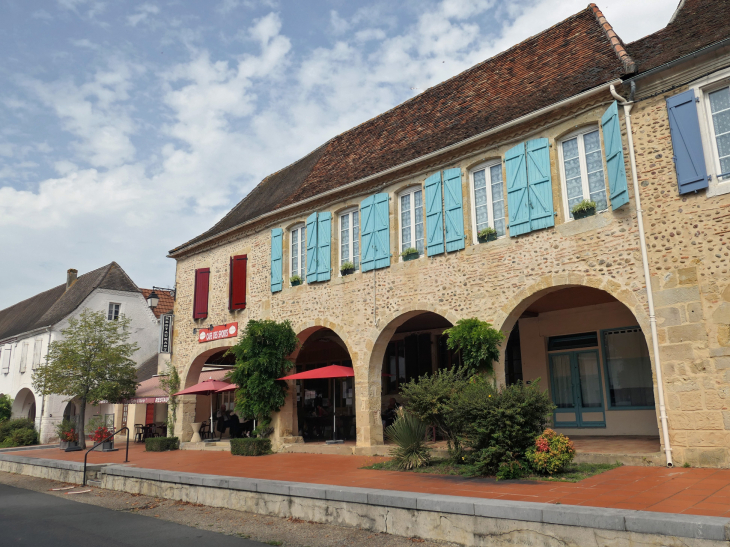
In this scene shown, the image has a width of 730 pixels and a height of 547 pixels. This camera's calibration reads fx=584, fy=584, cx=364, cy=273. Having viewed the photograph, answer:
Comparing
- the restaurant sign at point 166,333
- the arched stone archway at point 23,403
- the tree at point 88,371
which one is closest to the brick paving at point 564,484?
the restaurant sign at point 166,333

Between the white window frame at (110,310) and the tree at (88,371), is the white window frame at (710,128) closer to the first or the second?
the tree at (88,371)

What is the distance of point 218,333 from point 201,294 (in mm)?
1516

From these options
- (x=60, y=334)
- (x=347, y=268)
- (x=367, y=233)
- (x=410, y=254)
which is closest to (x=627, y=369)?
(x=410, y=254)

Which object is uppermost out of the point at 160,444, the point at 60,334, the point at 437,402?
the point at 60,334

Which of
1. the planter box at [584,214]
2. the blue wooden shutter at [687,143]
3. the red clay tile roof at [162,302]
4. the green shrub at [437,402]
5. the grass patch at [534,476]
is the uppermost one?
the red clay tile roof at [162,302]

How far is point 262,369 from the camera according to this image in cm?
1365

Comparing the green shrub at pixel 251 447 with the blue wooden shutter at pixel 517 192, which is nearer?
the blue wooden shutter at pixel 517 192

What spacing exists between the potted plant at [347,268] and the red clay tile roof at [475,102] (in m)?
1.94

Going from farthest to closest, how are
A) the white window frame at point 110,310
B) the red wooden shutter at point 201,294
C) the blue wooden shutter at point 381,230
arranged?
the white window frame at point 110,310 → the red wooden shutter at point 201,294 → the blue wooden shutter at point 381,230

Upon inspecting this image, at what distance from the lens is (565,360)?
12.9 m

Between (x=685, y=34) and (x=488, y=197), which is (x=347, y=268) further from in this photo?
(x=685, y=34)

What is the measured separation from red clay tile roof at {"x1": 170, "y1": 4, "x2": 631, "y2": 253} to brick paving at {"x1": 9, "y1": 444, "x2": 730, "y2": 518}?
19.6 ft

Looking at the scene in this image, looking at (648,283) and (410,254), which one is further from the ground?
(410,254)

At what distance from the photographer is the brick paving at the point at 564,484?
5.68 metres
